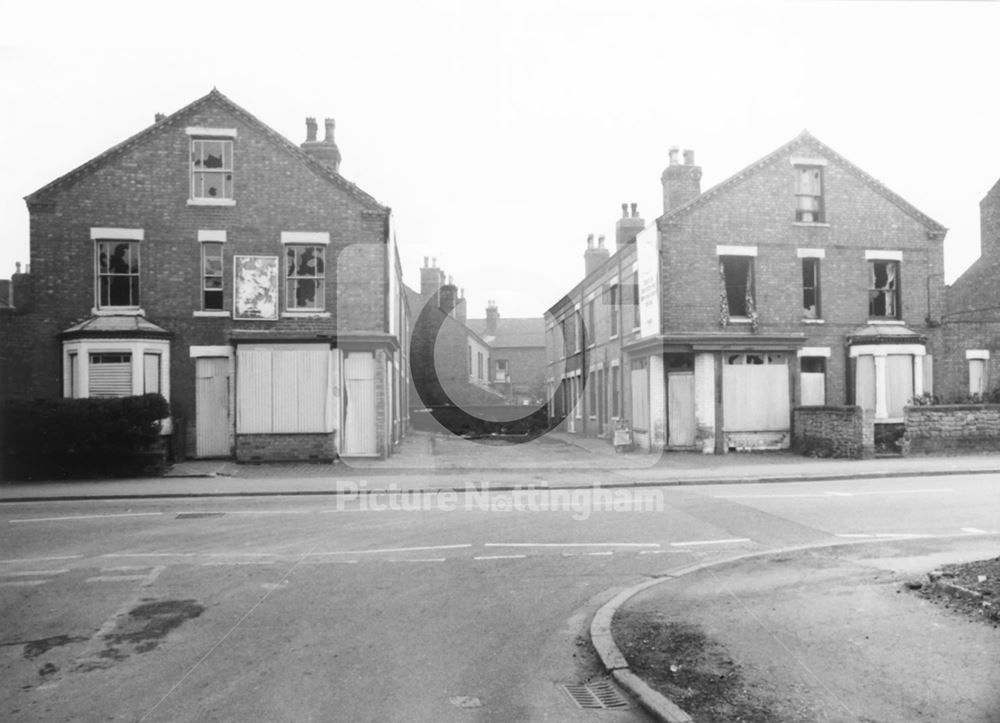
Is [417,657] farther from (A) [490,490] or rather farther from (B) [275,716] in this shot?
(A) [490,490]

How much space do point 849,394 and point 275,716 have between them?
24942 millimetres

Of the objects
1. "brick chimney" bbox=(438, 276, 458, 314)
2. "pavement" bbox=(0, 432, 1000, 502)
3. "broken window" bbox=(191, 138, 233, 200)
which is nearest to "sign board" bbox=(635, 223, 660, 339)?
"pavement" bbox=(0, 432, 1000, 502)

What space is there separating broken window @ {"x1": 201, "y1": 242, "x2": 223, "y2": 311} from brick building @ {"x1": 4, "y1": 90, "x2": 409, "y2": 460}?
4 cm

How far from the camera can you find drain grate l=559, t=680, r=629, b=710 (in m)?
5.17

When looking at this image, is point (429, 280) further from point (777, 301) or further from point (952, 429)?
point (952, 429)

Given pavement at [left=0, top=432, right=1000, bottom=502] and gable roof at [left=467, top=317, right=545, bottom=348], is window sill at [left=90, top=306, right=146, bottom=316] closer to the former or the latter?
pavement at [left=0, top=432, right=1000, bottom=502]

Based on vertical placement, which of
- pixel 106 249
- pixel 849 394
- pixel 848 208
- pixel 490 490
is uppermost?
pixel 848 208

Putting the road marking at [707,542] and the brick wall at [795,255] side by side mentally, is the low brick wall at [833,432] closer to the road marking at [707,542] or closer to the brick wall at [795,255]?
the brick wall at [795,255]

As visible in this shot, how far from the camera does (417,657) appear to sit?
6078mm

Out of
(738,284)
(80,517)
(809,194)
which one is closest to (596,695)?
(80,517)

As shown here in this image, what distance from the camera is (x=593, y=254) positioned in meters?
44.1

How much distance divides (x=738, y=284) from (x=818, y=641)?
850 inches

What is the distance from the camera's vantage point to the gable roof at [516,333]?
228 feet

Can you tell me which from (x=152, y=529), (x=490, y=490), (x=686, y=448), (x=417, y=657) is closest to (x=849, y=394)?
(x=686, y=448)
